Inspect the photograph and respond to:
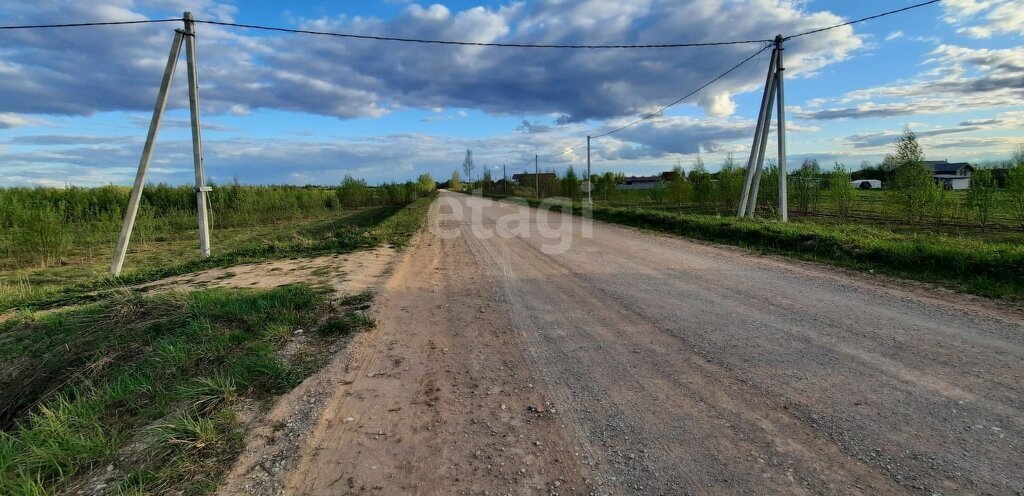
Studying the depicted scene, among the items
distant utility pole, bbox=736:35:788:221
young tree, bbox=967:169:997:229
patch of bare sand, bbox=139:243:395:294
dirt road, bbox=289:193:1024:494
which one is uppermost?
distant utility pole, bbox=736:35:788:221

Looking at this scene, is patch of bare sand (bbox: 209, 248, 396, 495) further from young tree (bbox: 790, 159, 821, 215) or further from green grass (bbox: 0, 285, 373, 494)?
young tree (bbox: 790, 159, 821, 215)

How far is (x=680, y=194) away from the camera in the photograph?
28.6 metres

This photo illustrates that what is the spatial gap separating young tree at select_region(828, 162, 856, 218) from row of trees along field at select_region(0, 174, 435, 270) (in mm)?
23031

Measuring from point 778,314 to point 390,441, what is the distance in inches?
159

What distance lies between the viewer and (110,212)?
69.1 feet

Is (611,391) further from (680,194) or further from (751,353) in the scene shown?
(680,194)

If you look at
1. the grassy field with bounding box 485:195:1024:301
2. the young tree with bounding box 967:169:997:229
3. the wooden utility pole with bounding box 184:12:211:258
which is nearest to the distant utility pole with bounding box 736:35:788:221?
the grassy field with bounding box 485:195:1024:301

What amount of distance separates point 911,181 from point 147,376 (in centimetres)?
2118

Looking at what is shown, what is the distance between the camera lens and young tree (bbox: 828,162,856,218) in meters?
20.0

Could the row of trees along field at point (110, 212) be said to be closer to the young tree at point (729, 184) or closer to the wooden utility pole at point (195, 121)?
the wooden utility pole at point (195, 121)

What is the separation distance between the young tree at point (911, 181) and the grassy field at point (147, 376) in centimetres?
1894

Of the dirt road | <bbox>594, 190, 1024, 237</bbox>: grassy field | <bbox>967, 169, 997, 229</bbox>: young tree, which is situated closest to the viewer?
the dirt road

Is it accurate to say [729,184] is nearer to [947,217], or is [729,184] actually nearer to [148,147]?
[947,217]

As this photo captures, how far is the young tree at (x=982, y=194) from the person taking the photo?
14329 millimetres
